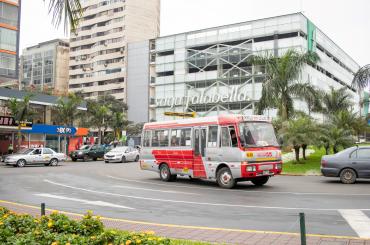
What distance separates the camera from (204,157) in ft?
56.5

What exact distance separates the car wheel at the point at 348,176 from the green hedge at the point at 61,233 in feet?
43.8

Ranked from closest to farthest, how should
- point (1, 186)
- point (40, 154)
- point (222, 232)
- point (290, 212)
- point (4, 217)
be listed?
point (4, 217) → point (222, 232) → point (290, 212) → point (1, 186) → point (40, 154)

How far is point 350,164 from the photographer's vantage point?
17.7 meters

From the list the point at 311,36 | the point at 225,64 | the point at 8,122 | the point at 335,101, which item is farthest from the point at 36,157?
the point at 311,36

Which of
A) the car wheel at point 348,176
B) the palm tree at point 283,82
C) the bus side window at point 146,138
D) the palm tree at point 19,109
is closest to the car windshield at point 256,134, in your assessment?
the car wheel at point 348,176

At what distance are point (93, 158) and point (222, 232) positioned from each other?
39.8 meters

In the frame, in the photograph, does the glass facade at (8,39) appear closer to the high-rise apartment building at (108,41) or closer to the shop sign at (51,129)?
the shop sign at (51,129)

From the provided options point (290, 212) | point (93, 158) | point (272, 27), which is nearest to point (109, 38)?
point (272, 27)

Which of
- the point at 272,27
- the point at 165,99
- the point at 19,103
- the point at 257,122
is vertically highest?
the point at 272,27

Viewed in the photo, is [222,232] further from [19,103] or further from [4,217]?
[19,103]

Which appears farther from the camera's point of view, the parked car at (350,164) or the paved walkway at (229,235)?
the parked car at (350,164)

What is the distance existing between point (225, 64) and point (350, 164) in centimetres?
6483

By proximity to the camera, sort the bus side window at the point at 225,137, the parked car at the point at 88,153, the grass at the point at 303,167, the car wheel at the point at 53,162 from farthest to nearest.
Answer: the parked car at the point at 88,153 → the car wheel at the point at 53,162 → the grass at the point at 303,167 → the bus side window at the point at 225,137

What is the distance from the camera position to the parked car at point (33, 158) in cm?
3256
